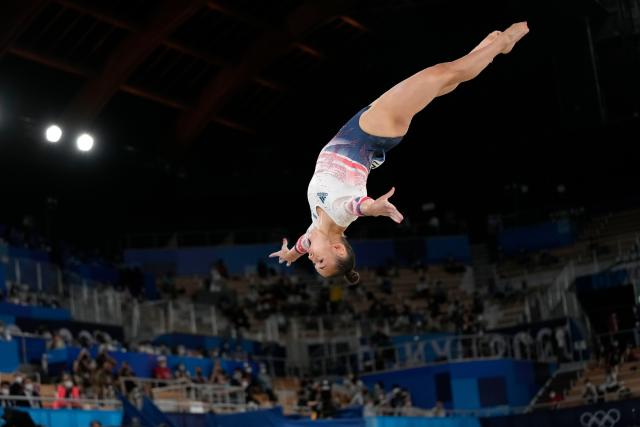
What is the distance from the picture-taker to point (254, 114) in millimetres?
44156

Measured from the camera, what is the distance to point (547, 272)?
3797 cm

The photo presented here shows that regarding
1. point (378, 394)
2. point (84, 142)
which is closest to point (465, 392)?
point (378, 394)

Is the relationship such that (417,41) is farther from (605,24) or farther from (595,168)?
(605,24)

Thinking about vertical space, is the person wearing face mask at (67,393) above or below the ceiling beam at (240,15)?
below

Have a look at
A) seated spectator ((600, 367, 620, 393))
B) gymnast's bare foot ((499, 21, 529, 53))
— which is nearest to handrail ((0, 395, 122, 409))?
gymnast's bare foot ((499, 21, 529, 53))

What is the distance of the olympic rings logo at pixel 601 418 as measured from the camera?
2589cm

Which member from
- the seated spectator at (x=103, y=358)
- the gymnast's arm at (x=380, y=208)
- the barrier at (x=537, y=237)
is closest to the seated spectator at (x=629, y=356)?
the barrier at (x=537, y=237)

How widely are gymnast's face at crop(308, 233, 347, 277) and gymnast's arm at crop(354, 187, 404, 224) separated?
0.51 metres

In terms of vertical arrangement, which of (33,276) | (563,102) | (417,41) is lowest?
(33,276)

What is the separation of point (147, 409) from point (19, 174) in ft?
49.5

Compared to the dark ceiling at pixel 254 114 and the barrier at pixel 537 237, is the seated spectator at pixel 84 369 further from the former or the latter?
the barrier at pixel 537 237

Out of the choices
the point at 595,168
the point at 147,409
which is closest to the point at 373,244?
the point at 595,168

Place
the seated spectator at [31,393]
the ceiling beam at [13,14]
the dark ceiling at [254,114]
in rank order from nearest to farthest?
the seated spectator at [31,393]
the ceiling beam at [13,14]
the dark ceiling at [254,114]

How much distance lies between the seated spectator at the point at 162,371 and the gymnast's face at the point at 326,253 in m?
16.7
